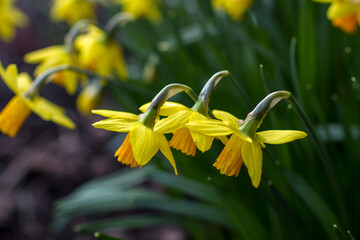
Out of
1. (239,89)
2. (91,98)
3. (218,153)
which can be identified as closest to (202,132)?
(239,89)

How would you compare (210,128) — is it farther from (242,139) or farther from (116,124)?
(116,124)

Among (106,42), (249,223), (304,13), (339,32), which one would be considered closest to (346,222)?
(249,223)

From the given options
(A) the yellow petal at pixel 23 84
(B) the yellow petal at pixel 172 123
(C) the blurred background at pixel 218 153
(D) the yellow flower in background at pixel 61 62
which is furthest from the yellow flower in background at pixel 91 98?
(B) the yellow petal at pixel 172 123

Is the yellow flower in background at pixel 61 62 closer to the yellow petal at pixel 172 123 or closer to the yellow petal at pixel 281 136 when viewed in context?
the yellow petal at pixel 172 123

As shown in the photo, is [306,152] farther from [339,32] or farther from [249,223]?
[339,32]

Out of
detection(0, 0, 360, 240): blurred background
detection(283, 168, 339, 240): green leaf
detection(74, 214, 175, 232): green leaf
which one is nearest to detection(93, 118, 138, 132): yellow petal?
detection(0, 0, 360, 240): blurred background

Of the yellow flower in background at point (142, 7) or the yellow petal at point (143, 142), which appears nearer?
the yellow petal at point (143, 142)
